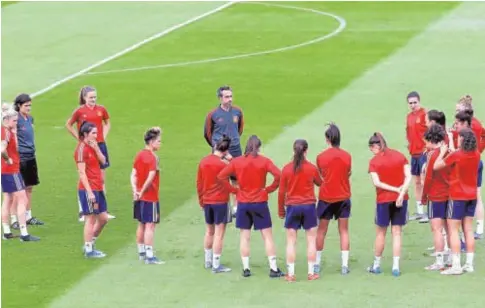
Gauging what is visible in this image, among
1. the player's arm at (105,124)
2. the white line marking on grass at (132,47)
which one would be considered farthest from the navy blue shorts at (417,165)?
the white line marking on grass at (132,47)

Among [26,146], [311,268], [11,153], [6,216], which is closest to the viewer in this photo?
[311,268]

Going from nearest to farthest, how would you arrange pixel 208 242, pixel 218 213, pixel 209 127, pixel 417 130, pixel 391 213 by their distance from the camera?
pixel 391 213, pixel 218 213, pixel 208 242, pixel 417 130, pixel 209 127

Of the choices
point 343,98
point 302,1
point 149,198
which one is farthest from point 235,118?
point 302,1

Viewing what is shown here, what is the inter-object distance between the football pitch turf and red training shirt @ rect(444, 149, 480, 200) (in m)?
1.14

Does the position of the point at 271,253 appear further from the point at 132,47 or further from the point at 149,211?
the point at 132,47

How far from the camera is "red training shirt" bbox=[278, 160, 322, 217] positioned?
18312mm

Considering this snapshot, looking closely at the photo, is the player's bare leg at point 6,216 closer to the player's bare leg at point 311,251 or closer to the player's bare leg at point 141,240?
the player's bare leg at point 141,240

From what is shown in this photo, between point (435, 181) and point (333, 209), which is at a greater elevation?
point (435, 181)

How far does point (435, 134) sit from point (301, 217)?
7.25ft

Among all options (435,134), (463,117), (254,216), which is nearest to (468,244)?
(435,134)

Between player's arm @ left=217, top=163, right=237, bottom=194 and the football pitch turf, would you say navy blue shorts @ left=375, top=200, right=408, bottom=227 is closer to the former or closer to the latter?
the football pitch turf

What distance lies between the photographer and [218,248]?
18.8 metres

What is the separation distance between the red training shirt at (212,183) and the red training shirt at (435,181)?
272cm

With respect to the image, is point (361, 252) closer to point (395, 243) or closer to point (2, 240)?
point (395, 243)
